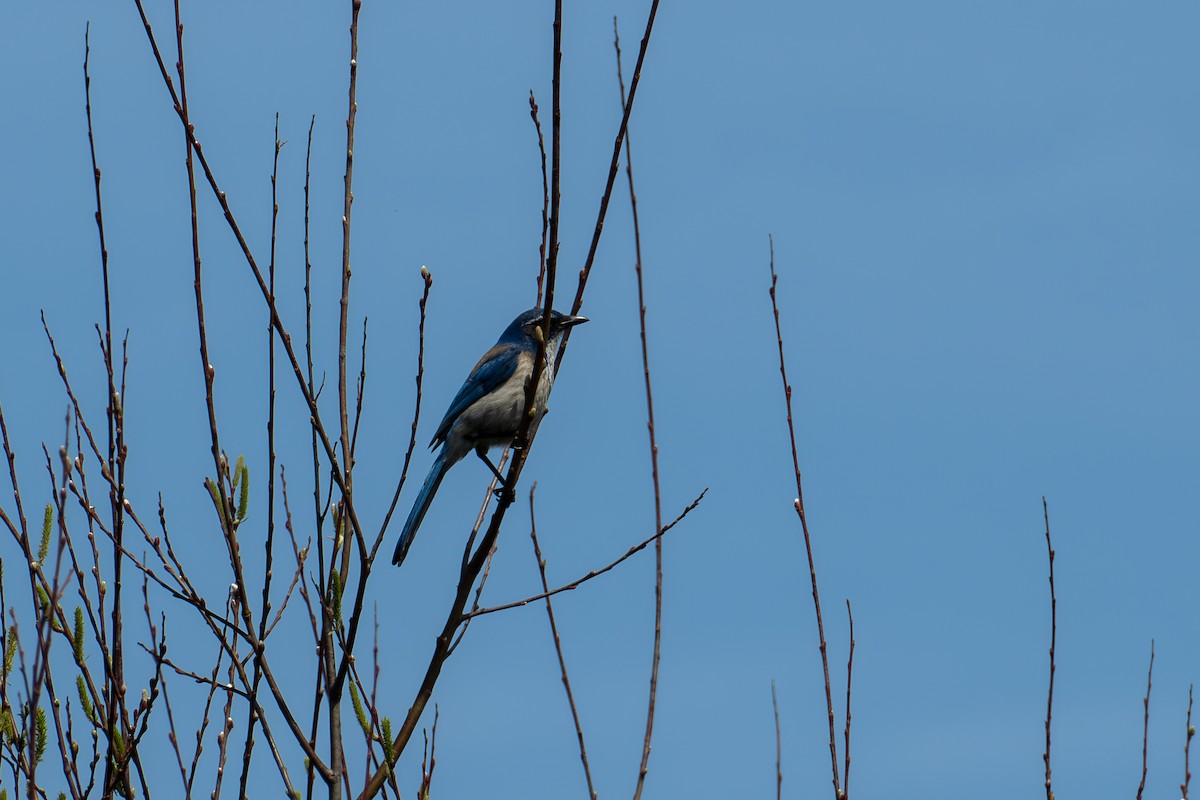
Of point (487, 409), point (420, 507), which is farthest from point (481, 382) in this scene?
point (420, 507)

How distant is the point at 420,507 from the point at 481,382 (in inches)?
46.6

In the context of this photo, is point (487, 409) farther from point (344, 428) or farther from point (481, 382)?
point (344, 428)

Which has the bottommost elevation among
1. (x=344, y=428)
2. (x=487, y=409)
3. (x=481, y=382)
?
(x=344, y=428)

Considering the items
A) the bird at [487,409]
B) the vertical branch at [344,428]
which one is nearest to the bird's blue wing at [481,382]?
the bird at [487,409]

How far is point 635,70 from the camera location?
371cm

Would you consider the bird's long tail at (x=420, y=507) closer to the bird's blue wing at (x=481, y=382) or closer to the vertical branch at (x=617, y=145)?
the bird's blue wing at (x=481, y=382)

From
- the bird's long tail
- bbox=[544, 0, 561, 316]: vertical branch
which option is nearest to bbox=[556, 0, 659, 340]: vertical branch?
bbox=[544, 0, 561, 316]: vertical branch

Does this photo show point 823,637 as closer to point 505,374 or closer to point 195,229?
point 195,229

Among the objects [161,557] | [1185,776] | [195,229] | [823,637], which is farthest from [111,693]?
[1185,776]

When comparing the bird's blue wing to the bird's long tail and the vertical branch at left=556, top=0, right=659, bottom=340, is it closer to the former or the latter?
the bird's long tail

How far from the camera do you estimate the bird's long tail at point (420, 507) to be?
660 cm

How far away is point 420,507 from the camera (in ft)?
23.1

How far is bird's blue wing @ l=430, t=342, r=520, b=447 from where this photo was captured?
783cm

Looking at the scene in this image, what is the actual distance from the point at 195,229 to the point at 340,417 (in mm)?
692
